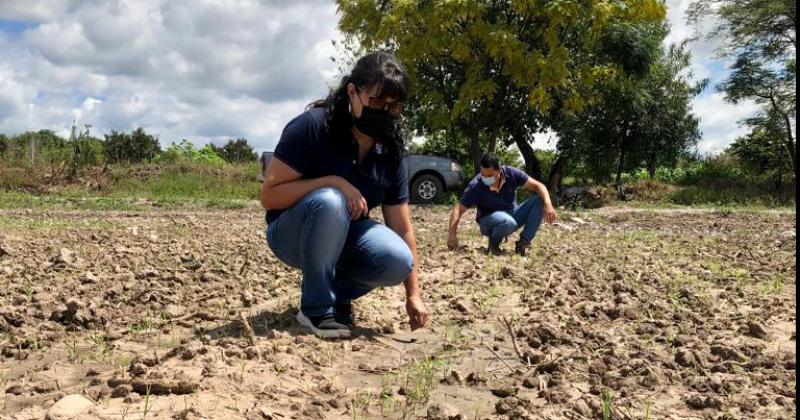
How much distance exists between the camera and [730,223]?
40.6ft

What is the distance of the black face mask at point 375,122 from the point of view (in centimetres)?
342

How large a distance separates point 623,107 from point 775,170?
543 cm

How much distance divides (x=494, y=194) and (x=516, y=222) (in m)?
0.35

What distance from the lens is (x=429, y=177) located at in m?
17.8

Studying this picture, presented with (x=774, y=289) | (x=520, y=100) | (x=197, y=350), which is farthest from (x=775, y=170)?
(x=197, y=350)

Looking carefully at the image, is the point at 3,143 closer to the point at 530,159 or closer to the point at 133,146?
the point at 133,146

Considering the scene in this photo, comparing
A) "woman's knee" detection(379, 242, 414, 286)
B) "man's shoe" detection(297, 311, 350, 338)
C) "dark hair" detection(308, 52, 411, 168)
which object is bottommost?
"man's shoe" detection(297, 311, 350, 338)

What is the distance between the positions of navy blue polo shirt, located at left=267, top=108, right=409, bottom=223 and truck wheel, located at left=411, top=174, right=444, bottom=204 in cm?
1375

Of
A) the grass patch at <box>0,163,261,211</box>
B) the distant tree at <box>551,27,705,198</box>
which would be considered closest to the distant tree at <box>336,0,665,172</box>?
the distant tree at <box>551,27,705,198</box>

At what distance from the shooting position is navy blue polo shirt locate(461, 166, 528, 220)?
23.6 ft

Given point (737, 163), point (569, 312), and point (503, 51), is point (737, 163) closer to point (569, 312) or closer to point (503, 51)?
point (503, 51)

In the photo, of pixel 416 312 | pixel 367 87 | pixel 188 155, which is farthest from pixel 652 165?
pixel 367 87

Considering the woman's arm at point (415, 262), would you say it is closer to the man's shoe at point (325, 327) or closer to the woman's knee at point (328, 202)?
the man's shoe at point (325, 327)

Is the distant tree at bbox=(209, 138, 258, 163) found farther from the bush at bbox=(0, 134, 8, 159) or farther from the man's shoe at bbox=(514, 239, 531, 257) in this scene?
the man's shoe at bbox=(514, 239, 531, 257)
